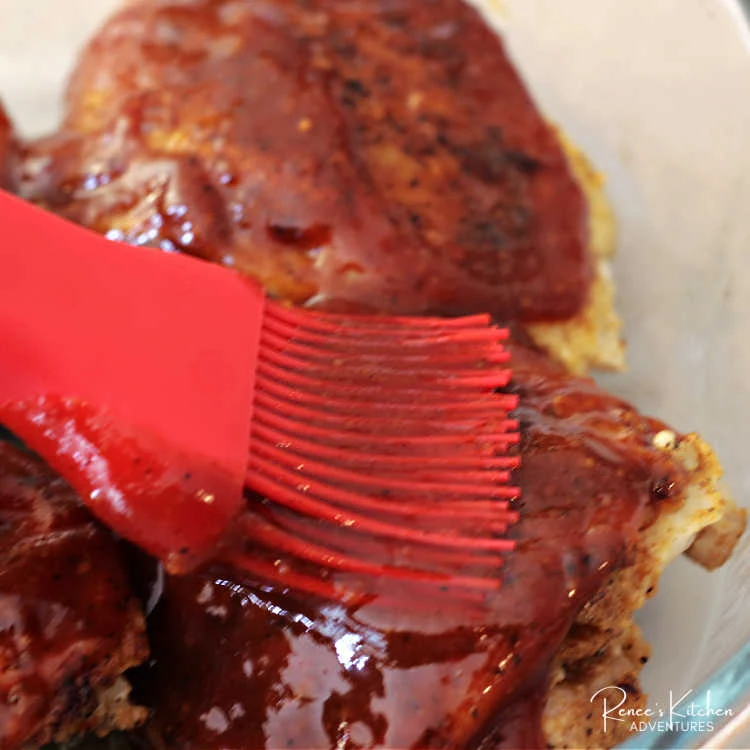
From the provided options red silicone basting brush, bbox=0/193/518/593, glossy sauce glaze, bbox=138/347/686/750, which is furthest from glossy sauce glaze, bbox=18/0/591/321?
glossy sauce glaze, bbox=138/347/686/750

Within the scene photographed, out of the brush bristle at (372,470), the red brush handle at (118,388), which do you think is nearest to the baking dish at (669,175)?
the brush bristle at (372,470)

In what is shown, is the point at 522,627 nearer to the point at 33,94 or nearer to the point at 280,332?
the point at 280,332

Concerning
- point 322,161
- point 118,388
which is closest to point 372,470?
point 118,388

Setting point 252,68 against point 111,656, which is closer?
point 111,656

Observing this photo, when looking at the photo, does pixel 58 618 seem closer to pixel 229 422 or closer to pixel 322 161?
pixel 229 422

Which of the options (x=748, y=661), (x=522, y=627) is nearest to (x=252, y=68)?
(x=522, y=627)
